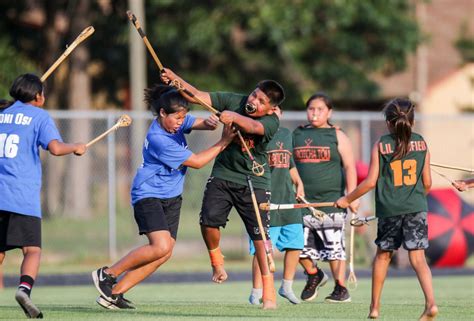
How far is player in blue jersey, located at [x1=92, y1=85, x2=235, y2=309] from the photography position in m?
10.7

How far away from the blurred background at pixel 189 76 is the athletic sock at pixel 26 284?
9991 mm

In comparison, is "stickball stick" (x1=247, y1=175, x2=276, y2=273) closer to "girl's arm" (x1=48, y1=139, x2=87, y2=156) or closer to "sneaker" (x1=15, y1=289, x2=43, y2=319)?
"girl's arm" (x1=48, y1=139, x2=87, y2=156)

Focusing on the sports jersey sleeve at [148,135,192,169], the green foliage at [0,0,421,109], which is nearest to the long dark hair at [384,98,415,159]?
the sports jersey sleeve at [148,135,192,169]

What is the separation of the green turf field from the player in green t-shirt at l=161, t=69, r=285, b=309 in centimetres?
48

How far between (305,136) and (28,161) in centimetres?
393

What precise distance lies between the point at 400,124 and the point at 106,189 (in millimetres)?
12617

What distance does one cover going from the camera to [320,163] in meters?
13.4

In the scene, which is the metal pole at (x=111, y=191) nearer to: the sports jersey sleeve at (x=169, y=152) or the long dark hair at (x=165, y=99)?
the long dark hair at (x=165, y=99)

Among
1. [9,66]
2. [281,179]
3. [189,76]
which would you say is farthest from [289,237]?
[189,76]

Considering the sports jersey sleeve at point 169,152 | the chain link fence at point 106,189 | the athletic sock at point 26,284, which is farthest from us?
the chain link fence at point 106,189

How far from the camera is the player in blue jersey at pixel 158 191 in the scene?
10742 millimetres

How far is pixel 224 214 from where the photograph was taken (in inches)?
440

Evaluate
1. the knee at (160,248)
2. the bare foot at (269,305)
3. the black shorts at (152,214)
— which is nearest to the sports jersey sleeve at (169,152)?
the black shorts at (152,214)

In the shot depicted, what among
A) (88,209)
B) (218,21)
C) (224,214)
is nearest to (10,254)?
(88,209)
